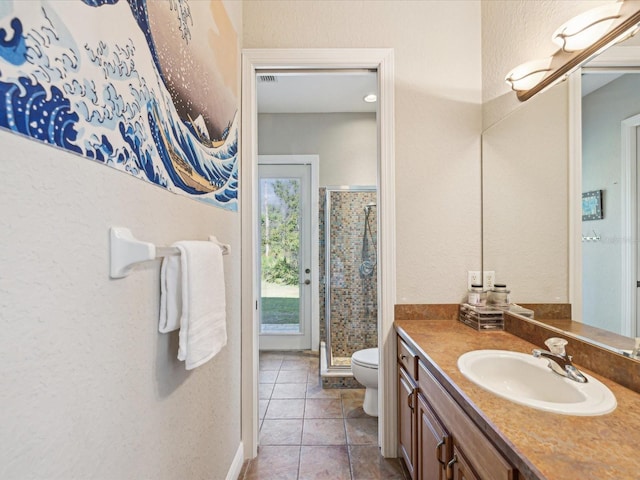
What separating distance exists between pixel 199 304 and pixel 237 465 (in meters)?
1.33

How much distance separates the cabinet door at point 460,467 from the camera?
965 mm

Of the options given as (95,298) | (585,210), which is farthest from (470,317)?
(95,298)

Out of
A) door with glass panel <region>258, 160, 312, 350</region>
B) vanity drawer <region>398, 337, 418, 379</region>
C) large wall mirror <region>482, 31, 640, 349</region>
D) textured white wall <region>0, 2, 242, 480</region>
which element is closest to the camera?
textured white wall <region>0, 2, 242, 480</region>

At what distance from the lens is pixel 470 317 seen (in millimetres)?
1746

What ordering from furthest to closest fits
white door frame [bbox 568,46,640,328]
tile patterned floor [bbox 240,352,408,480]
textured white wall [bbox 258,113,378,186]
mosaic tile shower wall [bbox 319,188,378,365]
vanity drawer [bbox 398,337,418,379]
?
textured white wall [bbox 258,113,378,186] < mosaic tile shower wall [bbox 319,188,378,365] < tile patterned floor [bbox 240,352,408,480] < vanity drawer [bbox 398,337,418,379] < white door frame [bbox 568,46,640,328]

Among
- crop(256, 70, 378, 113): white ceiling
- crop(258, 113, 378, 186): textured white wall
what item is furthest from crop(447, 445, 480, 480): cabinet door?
crop(258, 113, 378, 186): textured white wall

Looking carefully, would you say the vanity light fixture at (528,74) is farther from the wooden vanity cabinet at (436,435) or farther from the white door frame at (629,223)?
the wooden vanity cabinet at (436,435)

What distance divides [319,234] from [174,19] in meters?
2.58

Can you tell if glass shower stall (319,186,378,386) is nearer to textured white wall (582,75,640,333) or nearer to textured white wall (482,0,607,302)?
textured white wall (482,0,607,302)

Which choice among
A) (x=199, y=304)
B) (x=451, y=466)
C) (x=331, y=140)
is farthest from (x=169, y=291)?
(x=331, y=140)

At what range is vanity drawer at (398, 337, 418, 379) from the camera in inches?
59.0

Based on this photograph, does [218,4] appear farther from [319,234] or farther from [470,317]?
[319,234]

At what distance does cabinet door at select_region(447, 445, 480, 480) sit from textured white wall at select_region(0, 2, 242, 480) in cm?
94

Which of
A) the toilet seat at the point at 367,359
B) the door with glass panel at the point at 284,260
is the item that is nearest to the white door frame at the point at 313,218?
the door with glass panel at the point at 284,260
